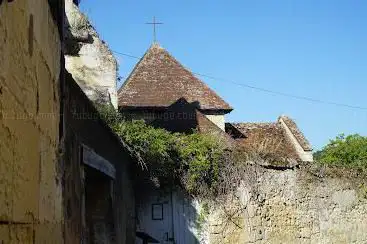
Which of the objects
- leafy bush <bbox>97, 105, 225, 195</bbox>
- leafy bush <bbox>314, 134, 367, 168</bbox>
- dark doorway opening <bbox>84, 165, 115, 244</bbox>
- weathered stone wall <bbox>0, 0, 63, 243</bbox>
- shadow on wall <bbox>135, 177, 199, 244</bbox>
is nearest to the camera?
weathered stone wall <bbox>0, 0, 63, 243</bbox>

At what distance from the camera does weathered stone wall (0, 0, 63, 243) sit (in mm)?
2164

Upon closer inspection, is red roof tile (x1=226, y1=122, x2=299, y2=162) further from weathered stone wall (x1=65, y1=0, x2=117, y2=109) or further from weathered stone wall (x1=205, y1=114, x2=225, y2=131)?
weathered stone wall (x1=65, y1=0, x2=117, y2=109)

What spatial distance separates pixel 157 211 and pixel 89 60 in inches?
183

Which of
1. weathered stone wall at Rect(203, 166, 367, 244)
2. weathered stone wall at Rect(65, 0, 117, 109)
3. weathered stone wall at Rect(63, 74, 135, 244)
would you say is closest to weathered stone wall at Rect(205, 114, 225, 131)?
weathered stone wall at Rect(203, 166, 367, 244)

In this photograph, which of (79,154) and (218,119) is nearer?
(79,154)

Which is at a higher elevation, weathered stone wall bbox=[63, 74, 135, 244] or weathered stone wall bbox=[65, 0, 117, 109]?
weathered stone wall bbox=[65, 0, 117, 109]

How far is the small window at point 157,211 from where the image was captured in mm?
13367

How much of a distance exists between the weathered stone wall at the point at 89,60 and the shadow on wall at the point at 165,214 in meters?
2.93

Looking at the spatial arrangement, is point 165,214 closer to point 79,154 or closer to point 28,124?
point 79,154

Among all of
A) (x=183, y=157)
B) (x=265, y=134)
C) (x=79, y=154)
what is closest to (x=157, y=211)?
(x=183, y=157)

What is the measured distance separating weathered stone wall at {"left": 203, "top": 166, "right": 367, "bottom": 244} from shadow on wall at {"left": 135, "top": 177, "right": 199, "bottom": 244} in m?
0.52

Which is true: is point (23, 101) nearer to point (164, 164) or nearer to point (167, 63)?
point (164, 164)

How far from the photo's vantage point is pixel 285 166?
572 inches

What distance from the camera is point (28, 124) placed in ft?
8.71
